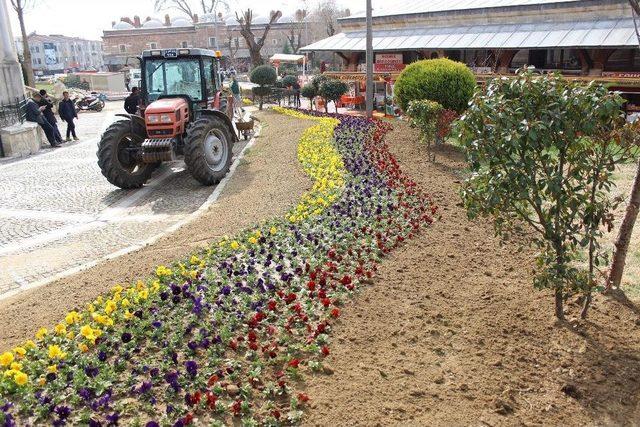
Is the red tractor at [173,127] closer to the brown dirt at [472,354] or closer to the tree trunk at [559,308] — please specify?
the brown dirt at [472,354]

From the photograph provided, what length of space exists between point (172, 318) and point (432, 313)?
2.17 m

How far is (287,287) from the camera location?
5.00 metres

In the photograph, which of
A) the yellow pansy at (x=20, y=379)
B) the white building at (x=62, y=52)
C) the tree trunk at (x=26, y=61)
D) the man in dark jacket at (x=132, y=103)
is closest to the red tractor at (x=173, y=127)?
the man in dark jacket at (x=132, y=103)

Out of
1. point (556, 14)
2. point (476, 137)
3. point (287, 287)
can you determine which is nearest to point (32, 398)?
point (287, 287)

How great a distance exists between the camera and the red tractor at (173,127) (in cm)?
1005

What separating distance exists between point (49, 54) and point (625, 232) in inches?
4572

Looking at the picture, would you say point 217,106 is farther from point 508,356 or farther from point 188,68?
point 508,356

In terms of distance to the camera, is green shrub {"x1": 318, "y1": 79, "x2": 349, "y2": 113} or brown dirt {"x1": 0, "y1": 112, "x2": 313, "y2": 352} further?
green shrub {"x1": 318, "y1": 79, "x2": 349, "y2": 113}

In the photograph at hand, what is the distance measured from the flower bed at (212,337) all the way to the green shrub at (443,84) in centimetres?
751

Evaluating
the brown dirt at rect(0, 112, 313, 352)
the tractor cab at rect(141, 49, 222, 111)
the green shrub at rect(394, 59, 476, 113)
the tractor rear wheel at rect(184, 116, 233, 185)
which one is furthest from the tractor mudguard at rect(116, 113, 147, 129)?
the green shrub at rect(394, 59, 476, 113)

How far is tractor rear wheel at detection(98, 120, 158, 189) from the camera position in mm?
10062

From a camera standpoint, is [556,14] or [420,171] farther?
[556,14]

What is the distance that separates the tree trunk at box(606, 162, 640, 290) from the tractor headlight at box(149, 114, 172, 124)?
7820 millimetres

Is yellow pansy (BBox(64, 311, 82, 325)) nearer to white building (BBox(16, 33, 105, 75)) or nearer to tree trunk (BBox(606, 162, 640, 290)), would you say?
tree trunk (BBox(606, 162, 640, 290))
